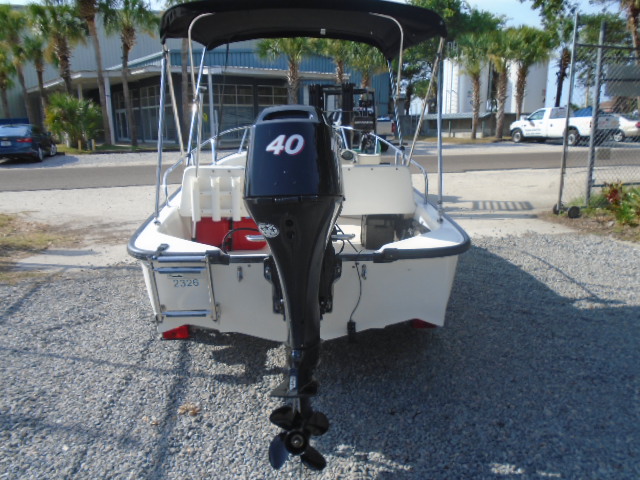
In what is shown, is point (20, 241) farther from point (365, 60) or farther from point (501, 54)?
point (501, 54)

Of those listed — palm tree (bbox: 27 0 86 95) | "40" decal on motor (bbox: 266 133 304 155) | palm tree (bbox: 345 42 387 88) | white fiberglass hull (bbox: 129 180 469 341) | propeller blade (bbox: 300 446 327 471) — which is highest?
palm tree (bbox: 27 0 86 95)

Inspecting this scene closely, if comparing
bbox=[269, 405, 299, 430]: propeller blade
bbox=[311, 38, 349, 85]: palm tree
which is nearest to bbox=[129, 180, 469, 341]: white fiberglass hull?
bbox=[269, 405, 299, 430]: propeller blade

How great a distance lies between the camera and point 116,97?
34438 mm

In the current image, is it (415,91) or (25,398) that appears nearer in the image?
(25,398)

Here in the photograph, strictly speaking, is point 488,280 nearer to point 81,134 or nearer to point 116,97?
point 81,134

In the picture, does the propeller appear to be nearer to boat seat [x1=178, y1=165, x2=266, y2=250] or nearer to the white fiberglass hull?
the white fiberglass hull

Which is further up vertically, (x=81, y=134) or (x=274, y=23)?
(x=274, y=23)

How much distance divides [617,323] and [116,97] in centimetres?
3545

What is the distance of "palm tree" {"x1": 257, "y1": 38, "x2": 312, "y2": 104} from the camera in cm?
2061

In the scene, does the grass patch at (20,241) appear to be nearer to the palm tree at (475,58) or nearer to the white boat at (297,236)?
the white boat at (297,236)

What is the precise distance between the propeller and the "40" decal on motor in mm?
1172

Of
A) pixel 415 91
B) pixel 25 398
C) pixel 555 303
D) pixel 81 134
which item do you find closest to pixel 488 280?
pixel 555 303

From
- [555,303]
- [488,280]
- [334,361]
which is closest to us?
[334,361]

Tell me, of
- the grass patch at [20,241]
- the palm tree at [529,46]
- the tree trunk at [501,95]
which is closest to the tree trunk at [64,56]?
the grass patch at [20,241]
